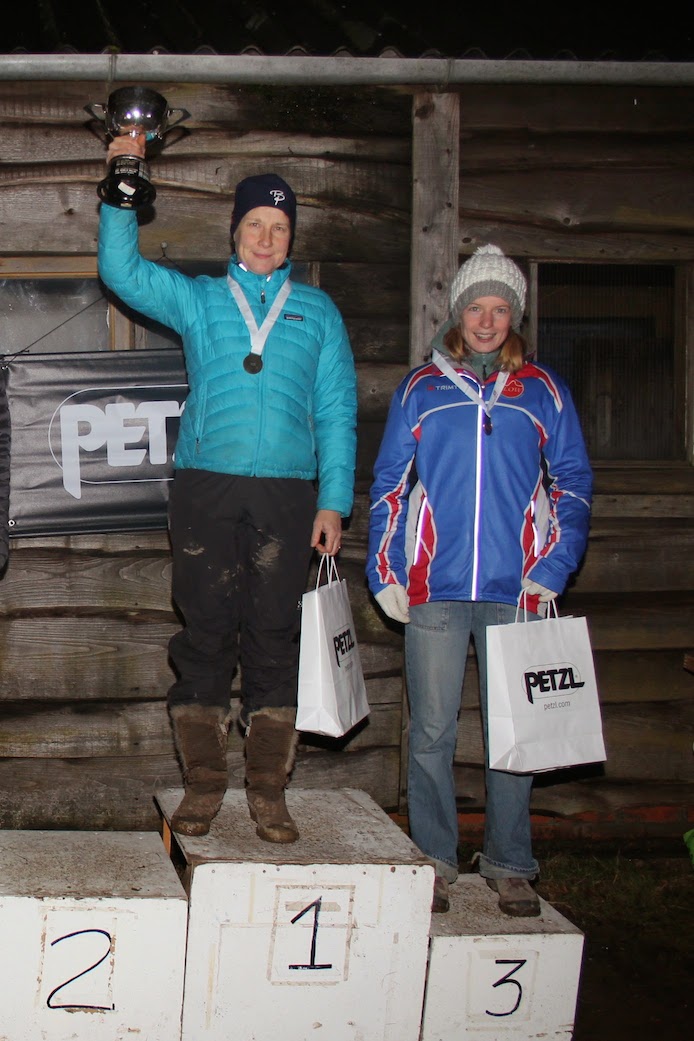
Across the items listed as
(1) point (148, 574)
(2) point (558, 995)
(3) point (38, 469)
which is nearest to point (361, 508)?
(1) point (148, 574)

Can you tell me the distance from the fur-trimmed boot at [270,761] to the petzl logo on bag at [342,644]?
25cm

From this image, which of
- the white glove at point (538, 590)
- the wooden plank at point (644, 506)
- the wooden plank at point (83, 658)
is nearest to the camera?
the white glove at point (538, 590)

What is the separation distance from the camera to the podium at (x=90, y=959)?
337cm

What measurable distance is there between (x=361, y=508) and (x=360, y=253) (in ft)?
3.70

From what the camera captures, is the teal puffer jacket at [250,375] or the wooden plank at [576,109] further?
the wooden plank at [576,109]

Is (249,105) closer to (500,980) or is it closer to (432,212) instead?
(432,212)

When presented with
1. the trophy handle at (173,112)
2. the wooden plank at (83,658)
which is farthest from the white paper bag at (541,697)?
the trophy handle at (173,112)

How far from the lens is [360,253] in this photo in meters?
4.91

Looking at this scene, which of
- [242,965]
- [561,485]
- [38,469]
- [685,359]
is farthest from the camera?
[685,359]

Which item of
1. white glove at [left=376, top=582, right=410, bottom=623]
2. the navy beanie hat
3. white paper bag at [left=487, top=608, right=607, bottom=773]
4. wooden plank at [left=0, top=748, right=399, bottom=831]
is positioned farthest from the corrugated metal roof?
wooden plank at [left=0, top=748, right=399, bottom=831]

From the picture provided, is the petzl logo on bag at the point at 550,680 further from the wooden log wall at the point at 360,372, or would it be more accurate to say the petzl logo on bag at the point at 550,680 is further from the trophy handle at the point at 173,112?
the trophy handle at the point at 173,112

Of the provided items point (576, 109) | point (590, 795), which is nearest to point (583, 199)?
point (576, 109)

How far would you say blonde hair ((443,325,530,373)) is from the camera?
4.01 m

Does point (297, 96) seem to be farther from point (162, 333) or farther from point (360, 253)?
point (162, 333)
